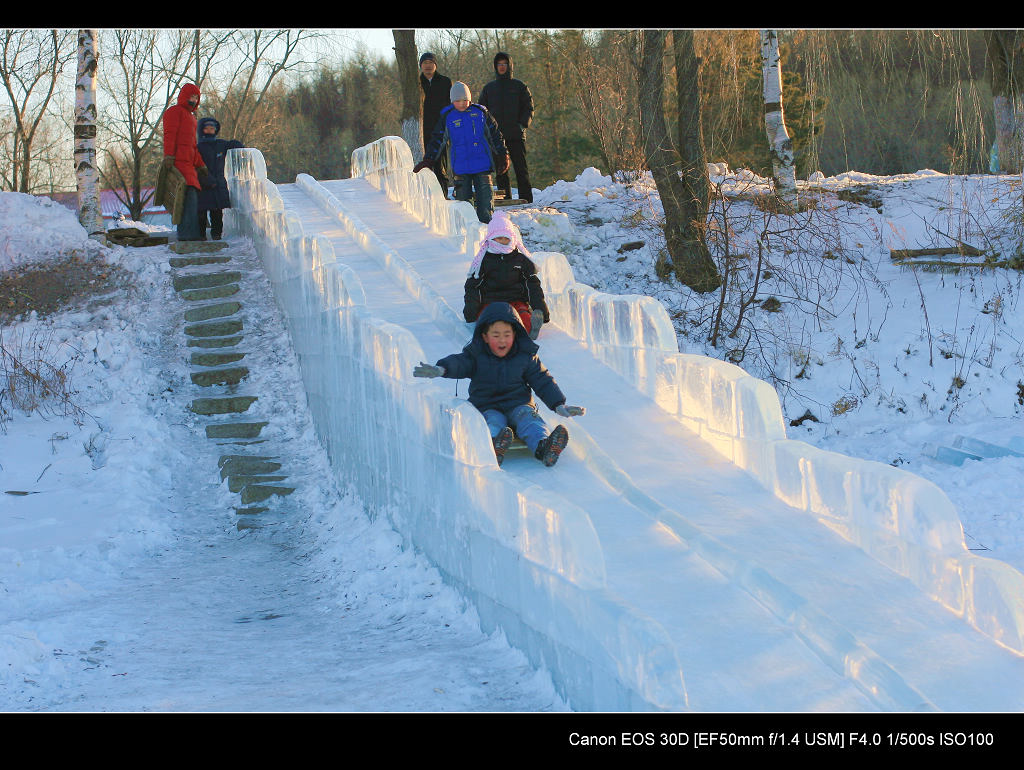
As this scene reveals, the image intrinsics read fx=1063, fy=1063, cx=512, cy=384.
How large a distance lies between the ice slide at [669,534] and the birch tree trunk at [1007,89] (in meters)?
7.21

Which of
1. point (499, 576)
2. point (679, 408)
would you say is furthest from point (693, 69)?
point (499, 576)

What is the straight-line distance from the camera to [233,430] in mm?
9883

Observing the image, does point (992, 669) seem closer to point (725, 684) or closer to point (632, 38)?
point (725, 684)

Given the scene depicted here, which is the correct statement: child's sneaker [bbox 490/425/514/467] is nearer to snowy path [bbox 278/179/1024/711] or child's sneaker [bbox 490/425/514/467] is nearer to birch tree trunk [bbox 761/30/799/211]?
snowy path [bbox 278/179/1024/711]

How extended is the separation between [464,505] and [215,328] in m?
6.38

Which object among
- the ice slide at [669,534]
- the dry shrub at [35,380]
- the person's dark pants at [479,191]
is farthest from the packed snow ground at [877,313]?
the dry shrub at [35,380]

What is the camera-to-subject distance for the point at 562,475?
240 inches

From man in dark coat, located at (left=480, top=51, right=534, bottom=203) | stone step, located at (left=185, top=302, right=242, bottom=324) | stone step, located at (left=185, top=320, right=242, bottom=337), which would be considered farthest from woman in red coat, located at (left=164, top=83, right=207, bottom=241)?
man in dark coat, located at (left=480, top=51, right=534, bottom=203)

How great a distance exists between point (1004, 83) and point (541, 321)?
26.8 feet

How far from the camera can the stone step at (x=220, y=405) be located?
1016 cm

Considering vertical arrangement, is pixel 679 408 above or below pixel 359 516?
above

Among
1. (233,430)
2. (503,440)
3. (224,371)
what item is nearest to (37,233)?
(224,371)

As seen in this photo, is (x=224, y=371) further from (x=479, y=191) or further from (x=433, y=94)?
(x=433, y=94)

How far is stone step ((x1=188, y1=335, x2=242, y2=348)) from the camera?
36.7ft
